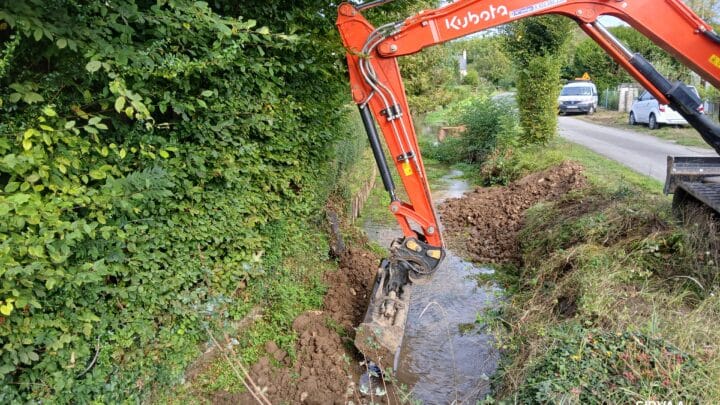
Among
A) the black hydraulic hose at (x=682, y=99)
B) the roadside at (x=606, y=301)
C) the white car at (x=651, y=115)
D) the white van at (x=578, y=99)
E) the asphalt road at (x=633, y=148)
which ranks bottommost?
the white van at (x=578, y=99)

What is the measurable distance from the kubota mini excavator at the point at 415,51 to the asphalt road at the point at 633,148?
6803 millimetres

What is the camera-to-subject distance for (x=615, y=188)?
8438 millimetres

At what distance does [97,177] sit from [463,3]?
3478 millimetres

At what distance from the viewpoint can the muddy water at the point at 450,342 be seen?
5059 mm

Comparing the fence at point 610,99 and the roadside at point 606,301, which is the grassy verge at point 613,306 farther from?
the fence at point 610,99

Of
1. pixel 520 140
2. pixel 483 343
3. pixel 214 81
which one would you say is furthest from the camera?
pixel 520 140

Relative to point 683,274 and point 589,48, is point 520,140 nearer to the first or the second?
point 683,274

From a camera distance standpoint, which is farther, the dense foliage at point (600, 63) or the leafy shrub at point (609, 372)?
the dense foliage at point (600, 63)

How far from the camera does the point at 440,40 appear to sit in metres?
4.95

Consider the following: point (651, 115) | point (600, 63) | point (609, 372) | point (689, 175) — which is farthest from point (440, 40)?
point (600, 63)

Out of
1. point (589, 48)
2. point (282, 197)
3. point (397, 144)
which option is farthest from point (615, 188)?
point (589, 48)

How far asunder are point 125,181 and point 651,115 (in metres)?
22.0

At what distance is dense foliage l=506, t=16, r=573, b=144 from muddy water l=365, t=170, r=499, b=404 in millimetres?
7219

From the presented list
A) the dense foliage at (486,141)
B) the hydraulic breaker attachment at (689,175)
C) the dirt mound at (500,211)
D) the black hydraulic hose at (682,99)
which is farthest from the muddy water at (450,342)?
the dense foliage at (486,141)
